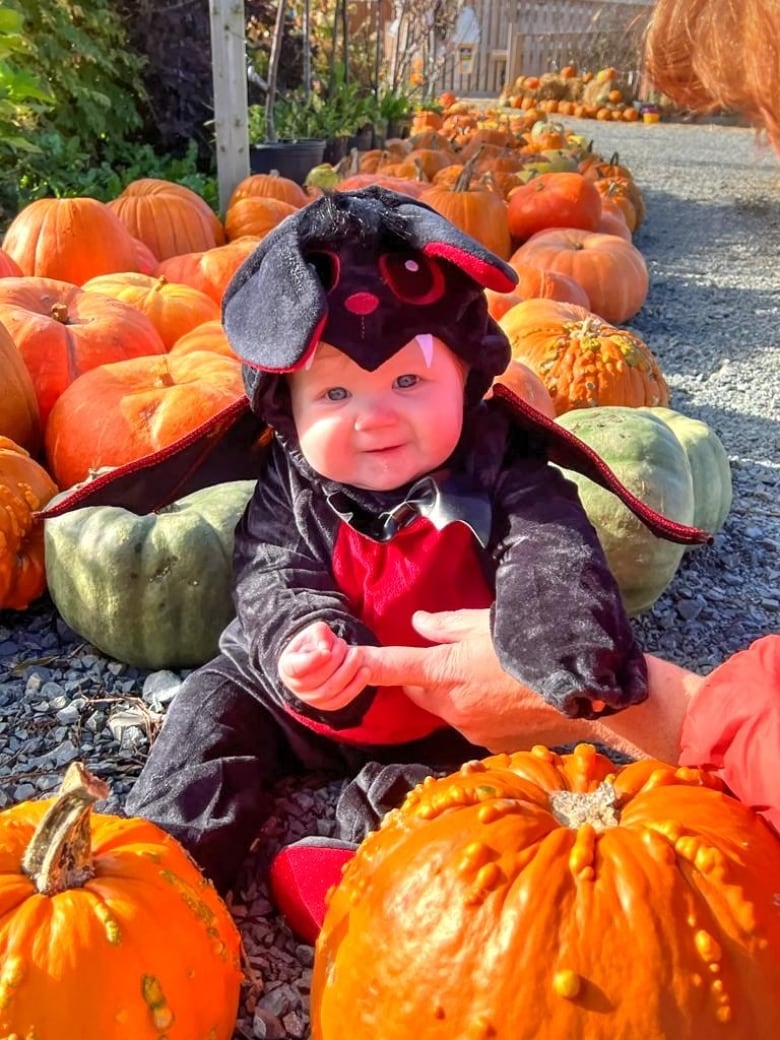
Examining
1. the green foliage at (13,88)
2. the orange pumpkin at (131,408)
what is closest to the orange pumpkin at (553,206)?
the green foliage at (13,88)

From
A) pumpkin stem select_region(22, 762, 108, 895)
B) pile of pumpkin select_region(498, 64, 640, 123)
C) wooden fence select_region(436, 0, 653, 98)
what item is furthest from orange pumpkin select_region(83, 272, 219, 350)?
wooden fence select_region(436, 0, 653, 98)

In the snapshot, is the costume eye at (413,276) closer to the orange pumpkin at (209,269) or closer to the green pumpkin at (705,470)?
the green pumpkin at (705,470)

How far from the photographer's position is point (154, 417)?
119 inches

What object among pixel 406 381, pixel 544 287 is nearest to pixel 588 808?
pixel 406 381

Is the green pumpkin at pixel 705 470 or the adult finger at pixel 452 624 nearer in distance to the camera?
the adult finger at pixel 452 624

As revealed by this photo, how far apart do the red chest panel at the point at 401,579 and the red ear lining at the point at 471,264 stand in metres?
Result: 0.48

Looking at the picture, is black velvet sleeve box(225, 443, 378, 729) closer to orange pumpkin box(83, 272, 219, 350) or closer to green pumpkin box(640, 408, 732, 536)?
green pumpkin box(640, 408, 732, 536)

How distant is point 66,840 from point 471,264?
115 cm

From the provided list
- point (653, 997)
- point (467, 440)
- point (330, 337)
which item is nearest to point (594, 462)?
point (467, 440)

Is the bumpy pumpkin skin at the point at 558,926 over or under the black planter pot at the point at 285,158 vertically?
under

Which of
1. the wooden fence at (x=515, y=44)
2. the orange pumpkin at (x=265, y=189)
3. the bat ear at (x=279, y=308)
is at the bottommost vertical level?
the orange pumpkin at (x=265, y=189)

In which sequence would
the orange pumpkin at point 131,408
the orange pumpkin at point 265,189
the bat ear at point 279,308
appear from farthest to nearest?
the orange pumpkin at point 265,189, the orange pumpkin at point 131,408, the bat ear at point 279,308

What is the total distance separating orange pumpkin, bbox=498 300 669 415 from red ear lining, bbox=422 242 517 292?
6.22 ft

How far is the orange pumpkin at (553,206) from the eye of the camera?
723 centimetres
